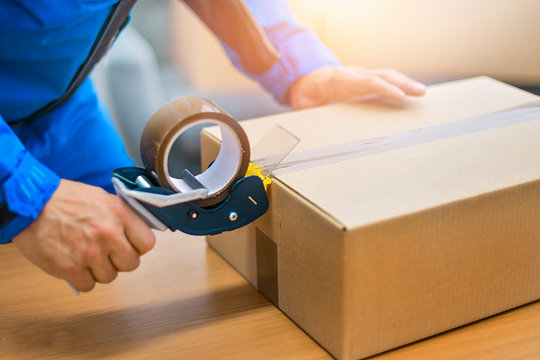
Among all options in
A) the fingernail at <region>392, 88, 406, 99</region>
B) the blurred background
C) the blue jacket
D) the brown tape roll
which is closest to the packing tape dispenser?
the brown tape roll

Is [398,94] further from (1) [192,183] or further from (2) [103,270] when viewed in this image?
(2) [103,270]

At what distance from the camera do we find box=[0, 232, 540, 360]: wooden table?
2.47 ft

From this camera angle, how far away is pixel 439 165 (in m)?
0.80

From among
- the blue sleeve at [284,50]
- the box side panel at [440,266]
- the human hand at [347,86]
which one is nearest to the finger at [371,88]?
the human hand at [347,86]

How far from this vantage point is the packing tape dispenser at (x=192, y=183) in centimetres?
72

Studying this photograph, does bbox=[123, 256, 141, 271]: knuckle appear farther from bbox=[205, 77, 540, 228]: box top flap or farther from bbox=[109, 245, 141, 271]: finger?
bbox=[205, 77, 540, 228]: box top flap

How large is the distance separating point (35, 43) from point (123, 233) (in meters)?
0.32

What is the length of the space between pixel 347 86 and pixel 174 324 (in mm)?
546

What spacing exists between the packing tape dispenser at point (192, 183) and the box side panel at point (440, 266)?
0.52 ft

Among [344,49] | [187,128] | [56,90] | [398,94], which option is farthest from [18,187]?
[344,49]

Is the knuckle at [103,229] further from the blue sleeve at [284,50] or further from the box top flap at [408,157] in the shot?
the blue sleeve at [284,50]

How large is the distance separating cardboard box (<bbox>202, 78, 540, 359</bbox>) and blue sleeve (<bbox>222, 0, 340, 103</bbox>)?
375mm

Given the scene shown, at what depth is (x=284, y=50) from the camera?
1244mm

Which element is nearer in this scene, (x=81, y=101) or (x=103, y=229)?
(x=103, y=229)
